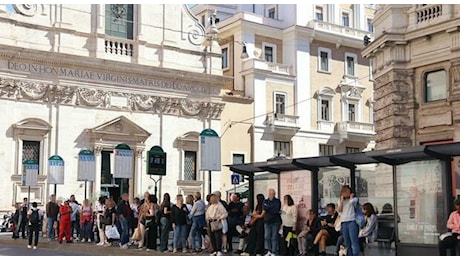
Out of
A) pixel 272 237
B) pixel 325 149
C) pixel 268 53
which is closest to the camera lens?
pixel 272 237

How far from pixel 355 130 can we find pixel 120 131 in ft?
55.2

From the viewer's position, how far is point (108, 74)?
3694 centimetres

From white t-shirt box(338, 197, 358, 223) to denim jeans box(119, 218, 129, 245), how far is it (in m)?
7.40

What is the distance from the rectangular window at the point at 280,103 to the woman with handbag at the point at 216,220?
2736cm

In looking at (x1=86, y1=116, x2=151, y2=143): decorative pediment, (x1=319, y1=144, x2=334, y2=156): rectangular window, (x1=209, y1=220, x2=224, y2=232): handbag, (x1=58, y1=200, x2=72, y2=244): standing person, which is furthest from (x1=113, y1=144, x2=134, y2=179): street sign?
(x1=319, y1=144, x2=334, y2=156): rectangular window

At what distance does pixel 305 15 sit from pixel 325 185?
1143 inches

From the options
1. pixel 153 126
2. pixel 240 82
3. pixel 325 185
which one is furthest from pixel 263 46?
pixel 325 185

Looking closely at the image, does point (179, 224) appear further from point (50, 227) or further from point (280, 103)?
point (280, 103)

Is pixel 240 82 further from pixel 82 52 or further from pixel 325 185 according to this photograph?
pixel 325 185

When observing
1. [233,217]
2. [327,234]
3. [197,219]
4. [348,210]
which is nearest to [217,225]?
[197,219]

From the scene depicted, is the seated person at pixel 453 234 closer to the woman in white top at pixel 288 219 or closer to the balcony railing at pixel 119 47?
the woman in white top at pixel 288 219

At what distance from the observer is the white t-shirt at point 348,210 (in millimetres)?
14320

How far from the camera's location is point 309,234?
15672 mm

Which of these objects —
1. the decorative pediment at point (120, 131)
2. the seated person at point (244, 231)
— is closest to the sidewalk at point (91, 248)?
the seated person at point (244, 231)
